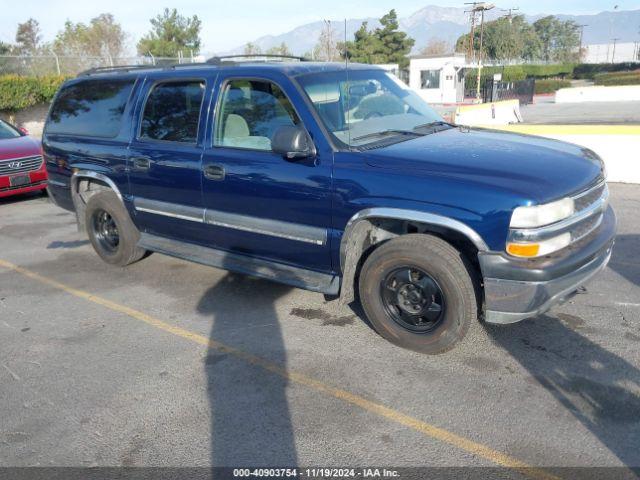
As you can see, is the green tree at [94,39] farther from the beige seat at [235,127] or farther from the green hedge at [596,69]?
the green hedge at [596,69]

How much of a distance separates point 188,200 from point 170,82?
1.10 m

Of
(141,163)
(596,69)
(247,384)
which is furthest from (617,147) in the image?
(596,69)

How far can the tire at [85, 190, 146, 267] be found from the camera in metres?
5.65

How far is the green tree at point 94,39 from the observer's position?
146 ft

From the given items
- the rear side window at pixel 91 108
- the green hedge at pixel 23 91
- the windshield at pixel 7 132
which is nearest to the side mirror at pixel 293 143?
the rear side window at pixel 91 108

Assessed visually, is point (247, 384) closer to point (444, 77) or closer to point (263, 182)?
point (263, 182)

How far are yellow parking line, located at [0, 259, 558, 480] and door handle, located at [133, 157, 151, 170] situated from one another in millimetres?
1264

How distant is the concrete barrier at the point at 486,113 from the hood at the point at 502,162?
11619 mm

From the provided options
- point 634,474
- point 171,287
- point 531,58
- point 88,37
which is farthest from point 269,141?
point 531,58

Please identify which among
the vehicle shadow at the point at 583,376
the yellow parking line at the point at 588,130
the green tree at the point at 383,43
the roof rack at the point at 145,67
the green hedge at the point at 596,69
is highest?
the green tree at the point at 383,43

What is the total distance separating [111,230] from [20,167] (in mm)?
4404

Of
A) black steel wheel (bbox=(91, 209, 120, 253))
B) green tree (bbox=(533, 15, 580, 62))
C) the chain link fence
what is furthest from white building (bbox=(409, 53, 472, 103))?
green tree (bbox=(533, 15, 580, 62))

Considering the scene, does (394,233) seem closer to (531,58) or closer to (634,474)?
(634,474)

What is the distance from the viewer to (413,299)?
3859 millimetres
